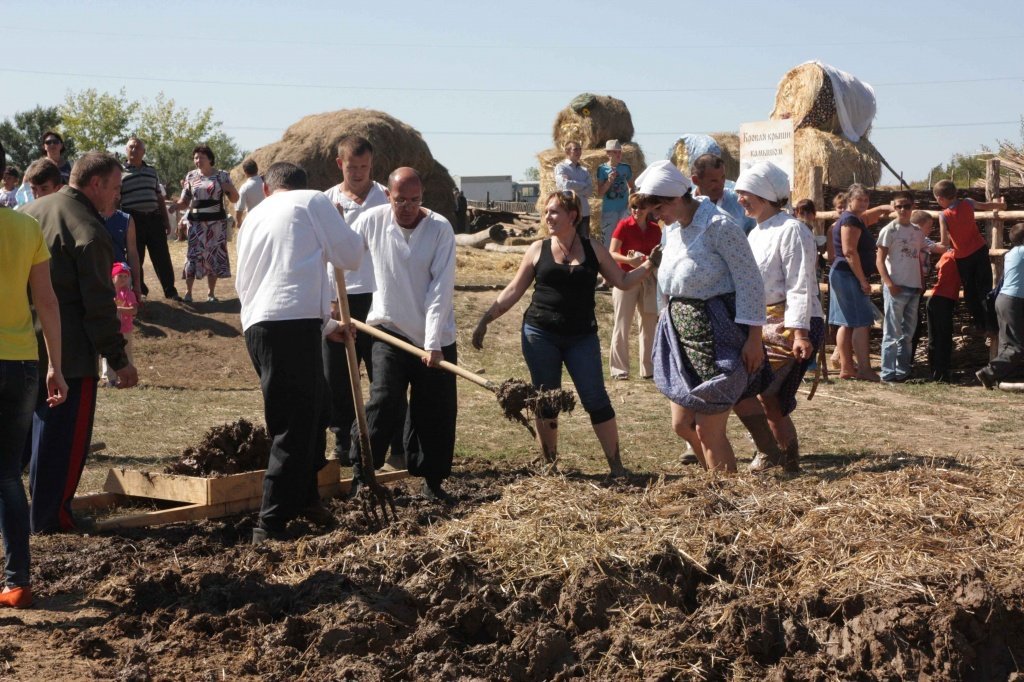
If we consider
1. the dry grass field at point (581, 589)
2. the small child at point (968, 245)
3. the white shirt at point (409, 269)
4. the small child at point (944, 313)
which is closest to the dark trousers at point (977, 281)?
the small child at point (968, 245)

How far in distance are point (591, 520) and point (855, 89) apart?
1584 centimetres

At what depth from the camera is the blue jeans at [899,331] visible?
12742 mm

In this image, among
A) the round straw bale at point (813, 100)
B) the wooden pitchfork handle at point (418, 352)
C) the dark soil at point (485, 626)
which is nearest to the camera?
the dark soil at point (485, 626)

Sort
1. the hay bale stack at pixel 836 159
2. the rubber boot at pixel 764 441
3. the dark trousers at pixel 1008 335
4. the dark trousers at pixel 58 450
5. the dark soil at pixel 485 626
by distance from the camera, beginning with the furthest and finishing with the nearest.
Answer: the hay bale stack at pixel 836 159
the dark trousers at pixel 1008 335
the rubber boot at pixel 764 441
the dark trousers at pixel 58 450
the dark soil at pixel 485 626

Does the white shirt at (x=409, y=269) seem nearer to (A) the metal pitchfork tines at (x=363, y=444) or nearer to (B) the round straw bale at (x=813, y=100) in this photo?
(A) the metal pitchfork tines at (x=363, y=444)

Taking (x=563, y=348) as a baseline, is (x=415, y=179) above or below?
above

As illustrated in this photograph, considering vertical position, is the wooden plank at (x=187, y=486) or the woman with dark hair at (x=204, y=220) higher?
the woman with dark hair at (x=204, y=220)

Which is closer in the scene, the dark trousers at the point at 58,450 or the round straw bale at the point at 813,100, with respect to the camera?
the dark trousers at the point at 58,450

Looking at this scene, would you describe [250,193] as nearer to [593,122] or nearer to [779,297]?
[779,297]

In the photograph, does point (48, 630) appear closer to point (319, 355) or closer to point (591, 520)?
point (319, 355)

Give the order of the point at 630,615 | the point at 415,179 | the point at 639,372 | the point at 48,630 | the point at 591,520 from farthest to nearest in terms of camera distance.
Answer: the point at 639,372
the point at 415,179
the point at 591,520
the point at 48,630
the point at 630,615

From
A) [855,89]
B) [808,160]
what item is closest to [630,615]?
[808,160]

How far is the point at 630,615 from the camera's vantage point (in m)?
4.65

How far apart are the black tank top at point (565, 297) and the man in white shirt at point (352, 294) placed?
1.08 meters
